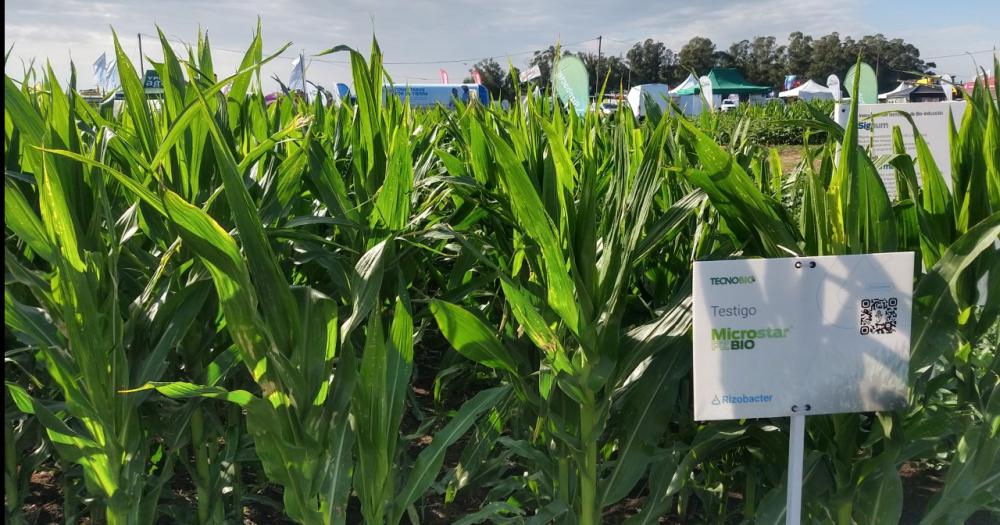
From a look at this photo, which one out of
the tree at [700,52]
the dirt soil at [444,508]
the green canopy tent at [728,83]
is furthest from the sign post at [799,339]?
the tree at [700,52]

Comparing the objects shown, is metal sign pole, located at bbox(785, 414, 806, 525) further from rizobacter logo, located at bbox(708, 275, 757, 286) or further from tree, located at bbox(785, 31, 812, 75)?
tree, located at bbox(785, 31, 812, 75)

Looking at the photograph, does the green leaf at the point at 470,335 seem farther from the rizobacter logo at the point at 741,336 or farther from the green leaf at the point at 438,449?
the rizobacter logo at the point at 741,336

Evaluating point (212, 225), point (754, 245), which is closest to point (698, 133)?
point (754, 245)

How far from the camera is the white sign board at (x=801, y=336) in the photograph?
130 cm

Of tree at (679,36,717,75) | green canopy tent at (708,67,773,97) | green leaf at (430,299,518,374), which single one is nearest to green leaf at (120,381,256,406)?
green leaf at (430,299,518,374)

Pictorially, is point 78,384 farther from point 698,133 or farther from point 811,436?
point 811,436

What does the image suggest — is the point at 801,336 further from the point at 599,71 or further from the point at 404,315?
the point at 599,71

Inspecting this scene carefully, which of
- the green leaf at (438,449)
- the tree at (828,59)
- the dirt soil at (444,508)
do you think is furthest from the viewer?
the tree at (828,59)

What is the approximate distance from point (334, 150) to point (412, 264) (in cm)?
75

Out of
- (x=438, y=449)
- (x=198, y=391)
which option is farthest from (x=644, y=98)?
(x=198, y=391)

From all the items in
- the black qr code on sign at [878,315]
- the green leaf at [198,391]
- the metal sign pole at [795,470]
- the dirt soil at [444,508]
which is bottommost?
the dirt soil at [444,508]

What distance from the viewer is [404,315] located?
1.36m

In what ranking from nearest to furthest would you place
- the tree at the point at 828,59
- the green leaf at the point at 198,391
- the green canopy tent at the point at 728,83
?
the green leaf at the point at 198,391
the green canopy tent at the point at 728,83
the tree at the point at 828,59

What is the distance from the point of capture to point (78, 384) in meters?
1.34
